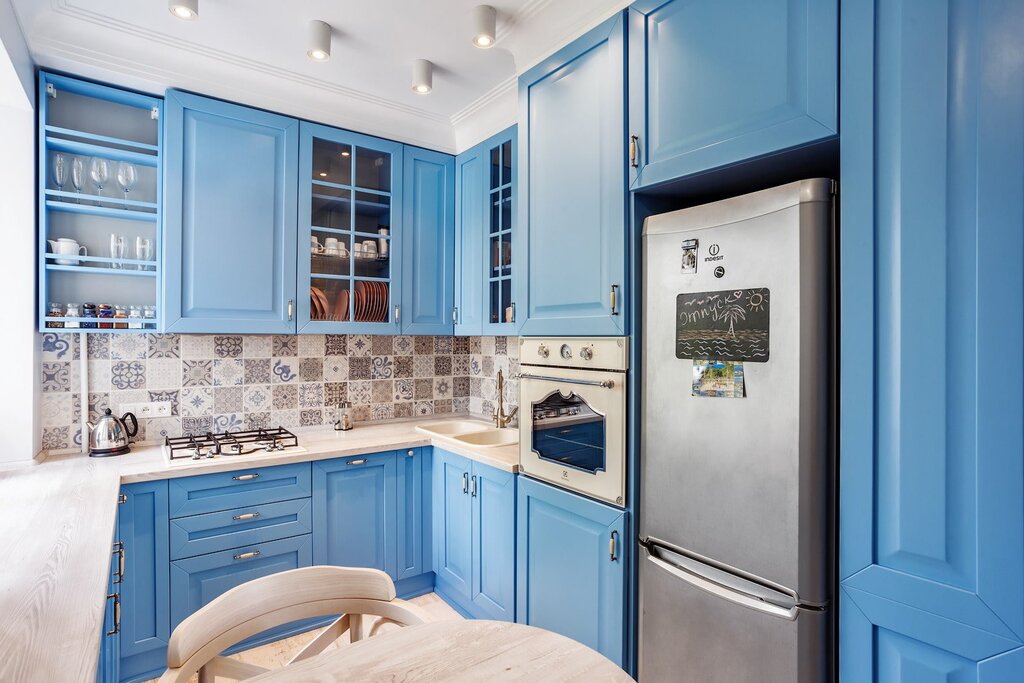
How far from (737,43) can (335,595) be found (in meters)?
1.69

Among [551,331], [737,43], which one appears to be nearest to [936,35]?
[737,43]

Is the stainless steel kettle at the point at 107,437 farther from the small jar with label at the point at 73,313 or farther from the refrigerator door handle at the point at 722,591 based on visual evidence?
the refrigerator door handle at the point at 722,591

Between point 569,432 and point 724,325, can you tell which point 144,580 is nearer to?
point 569,432

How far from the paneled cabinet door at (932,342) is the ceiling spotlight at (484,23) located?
4.03 feet

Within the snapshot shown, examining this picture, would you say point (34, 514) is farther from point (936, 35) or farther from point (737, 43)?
point (936, 35)

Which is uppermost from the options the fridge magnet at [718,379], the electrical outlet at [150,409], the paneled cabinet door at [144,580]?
the fridge magnet at [718,379]

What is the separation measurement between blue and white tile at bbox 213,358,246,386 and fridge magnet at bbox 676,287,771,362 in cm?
226

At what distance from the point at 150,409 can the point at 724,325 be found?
8.50ft

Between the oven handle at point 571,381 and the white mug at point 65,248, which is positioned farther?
the white mug at point 65,248

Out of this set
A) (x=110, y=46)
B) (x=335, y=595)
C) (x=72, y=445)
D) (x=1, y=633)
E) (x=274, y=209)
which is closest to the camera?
(x=1, y=633)

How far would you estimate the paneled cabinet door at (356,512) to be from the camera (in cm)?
248

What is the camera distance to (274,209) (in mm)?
2574

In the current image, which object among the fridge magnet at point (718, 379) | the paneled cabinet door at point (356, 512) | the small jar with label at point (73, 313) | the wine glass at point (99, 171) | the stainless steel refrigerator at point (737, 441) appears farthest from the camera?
A: the paneled cabinet door at point (356, 512)

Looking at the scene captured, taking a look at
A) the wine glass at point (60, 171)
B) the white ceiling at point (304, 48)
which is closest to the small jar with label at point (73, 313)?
the wine glass at point (60, 171)
